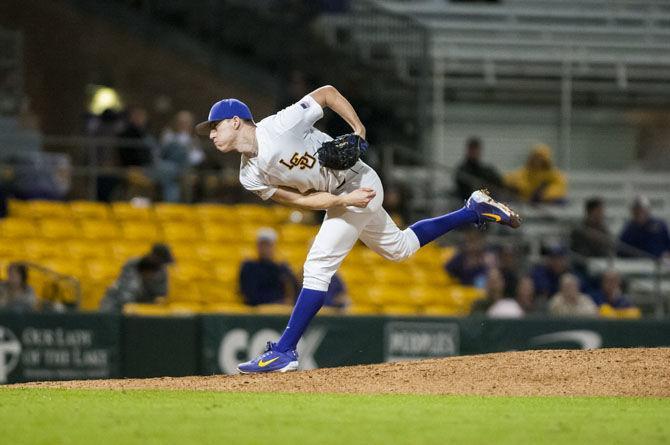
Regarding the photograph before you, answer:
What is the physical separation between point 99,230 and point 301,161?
20.6ft

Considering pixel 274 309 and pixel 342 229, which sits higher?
pixel 342 229

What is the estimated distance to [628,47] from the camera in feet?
65.9

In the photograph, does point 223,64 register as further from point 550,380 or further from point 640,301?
point 550,380

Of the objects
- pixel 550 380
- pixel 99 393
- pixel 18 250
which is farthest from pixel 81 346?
pixel 550 380

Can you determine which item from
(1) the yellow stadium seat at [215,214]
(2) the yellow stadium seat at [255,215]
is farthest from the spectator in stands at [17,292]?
(2) the yellow stadium seat at [255,215]

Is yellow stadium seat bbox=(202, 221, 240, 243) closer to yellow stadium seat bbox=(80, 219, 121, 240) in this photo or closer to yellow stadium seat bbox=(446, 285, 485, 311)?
yellow stadium seat bbox=(80, 219, 121, 240)

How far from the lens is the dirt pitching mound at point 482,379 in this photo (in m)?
8.85

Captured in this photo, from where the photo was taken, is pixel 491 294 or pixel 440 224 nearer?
pixel 440 224

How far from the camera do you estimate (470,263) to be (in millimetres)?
15266

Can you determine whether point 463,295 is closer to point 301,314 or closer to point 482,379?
point 482,379

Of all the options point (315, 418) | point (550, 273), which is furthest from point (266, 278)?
point (315, 418)

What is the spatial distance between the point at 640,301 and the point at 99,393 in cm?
890

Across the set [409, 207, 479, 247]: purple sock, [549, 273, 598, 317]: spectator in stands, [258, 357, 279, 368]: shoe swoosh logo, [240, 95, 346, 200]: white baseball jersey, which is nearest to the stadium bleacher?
[549, 273, 598, 317]: spectator in stands

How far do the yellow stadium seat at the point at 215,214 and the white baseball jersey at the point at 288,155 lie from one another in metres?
6.32
